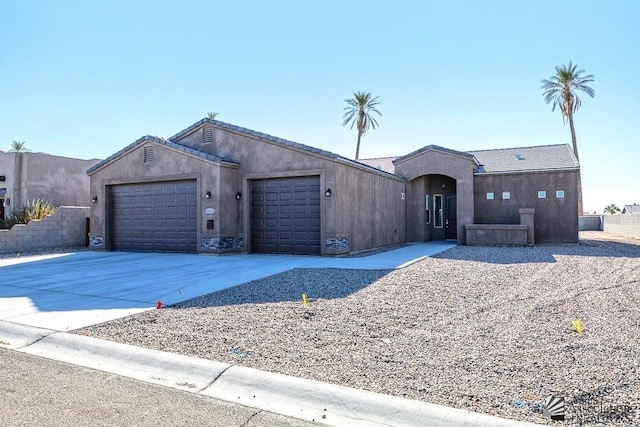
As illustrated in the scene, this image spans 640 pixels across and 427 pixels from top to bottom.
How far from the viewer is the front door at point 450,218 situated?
2248cm

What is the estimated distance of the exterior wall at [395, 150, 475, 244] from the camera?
65.5 feet

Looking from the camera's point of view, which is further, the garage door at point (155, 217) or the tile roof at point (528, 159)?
the tile roof at point (528, 159)

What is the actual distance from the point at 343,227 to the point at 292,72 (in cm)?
867

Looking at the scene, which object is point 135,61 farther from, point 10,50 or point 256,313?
point 256,313

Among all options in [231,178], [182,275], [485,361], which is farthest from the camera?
[231,178]

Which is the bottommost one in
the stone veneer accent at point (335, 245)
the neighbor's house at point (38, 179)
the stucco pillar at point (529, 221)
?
the stone veneer accent at point (335, 245)

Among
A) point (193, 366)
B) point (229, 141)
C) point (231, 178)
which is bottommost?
point (193, 366)

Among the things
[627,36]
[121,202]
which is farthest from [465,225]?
[121,202]

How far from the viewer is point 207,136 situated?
16.8 meters

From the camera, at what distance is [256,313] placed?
6305mm

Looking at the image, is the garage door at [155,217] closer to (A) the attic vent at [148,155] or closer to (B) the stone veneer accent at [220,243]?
(B) the stone veneer accent at [220,243]

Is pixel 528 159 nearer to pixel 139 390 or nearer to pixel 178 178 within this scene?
pixel 178 178

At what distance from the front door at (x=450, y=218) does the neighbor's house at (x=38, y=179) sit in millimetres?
21054

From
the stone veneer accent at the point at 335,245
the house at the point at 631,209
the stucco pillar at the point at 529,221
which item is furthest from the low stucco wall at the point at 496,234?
the house at the point at 631,209
